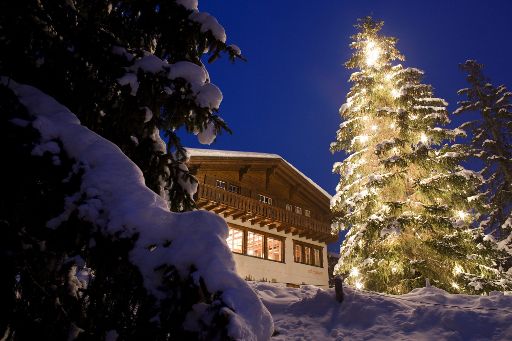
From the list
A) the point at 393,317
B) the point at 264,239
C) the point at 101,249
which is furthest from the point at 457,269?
the point at 101,249

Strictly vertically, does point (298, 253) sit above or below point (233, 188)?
below

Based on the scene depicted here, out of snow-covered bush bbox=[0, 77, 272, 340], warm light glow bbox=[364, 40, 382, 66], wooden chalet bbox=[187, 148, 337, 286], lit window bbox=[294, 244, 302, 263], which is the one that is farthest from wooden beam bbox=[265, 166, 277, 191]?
snow-covered bush bbox=[0, 77, 272, 340]

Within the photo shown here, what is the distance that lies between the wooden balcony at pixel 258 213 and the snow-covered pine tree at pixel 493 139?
417 inches

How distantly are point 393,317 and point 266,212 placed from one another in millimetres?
15140

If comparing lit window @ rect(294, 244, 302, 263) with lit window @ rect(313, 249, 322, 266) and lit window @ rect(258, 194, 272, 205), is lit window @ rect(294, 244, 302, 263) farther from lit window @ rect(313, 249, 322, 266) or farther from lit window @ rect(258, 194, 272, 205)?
lit window @ rect(258, 194, 272, 205)

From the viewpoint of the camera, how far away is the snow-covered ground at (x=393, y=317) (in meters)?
8.61

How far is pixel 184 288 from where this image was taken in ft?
8.53

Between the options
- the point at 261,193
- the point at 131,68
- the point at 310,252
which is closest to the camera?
the point at 131,68

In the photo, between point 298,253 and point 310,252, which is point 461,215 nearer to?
point 298,253

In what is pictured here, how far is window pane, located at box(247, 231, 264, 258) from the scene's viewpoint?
24.8 meters

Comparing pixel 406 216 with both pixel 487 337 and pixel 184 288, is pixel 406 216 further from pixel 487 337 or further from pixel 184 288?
pixel 184 288

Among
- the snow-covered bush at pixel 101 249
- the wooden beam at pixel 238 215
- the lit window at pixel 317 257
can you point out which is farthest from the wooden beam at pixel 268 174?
the snow-covered bush at pixel 101 249

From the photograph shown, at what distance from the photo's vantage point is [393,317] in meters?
9.48

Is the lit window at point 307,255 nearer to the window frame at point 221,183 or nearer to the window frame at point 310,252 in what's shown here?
the window frame at point 310,252
